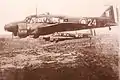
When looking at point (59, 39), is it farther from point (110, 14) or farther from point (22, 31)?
point (110, 14)

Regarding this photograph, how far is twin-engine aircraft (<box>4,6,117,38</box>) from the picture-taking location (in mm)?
1184

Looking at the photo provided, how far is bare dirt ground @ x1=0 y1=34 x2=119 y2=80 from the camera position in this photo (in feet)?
3.77

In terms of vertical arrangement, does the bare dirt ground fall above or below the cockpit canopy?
below

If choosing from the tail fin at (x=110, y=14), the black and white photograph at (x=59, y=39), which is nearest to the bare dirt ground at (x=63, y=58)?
the black and white photograph at (x=59, y=39)

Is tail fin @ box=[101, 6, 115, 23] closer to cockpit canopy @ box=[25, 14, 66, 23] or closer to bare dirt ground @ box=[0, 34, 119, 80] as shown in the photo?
bare dirt ground @ box=[0, 34, 119, 80]

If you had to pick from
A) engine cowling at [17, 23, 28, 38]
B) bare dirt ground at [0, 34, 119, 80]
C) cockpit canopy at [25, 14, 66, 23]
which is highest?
cockpit canopy at [25, 14, 66, 23]

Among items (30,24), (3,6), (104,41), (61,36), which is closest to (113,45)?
(104,41)

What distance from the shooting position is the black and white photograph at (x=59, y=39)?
115cm

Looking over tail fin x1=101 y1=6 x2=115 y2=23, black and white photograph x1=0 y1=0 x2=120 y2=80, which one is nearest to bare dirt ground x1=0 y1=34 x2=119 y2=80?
black and white photograph x1=0 y1=0 x2=120 y2=80

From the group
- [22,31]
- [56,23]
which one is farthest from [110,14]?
[22,31]

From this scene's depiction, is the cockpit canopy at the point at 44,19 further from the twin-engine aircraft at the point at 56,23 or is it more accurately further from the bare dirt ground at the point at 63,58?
the bare dirt ground at the point at 63,58

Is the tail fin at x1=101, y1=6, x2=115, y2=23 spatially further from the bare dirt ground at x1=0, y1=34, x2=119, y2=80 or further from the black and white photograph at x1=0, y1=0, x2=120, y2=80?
the bare dirt ground at x1=0, y1=34, x2=119, y2=80

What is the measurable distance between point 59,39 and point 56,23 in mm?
97

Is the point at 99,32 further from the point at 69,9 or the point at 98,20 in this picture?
the point at 69,9
